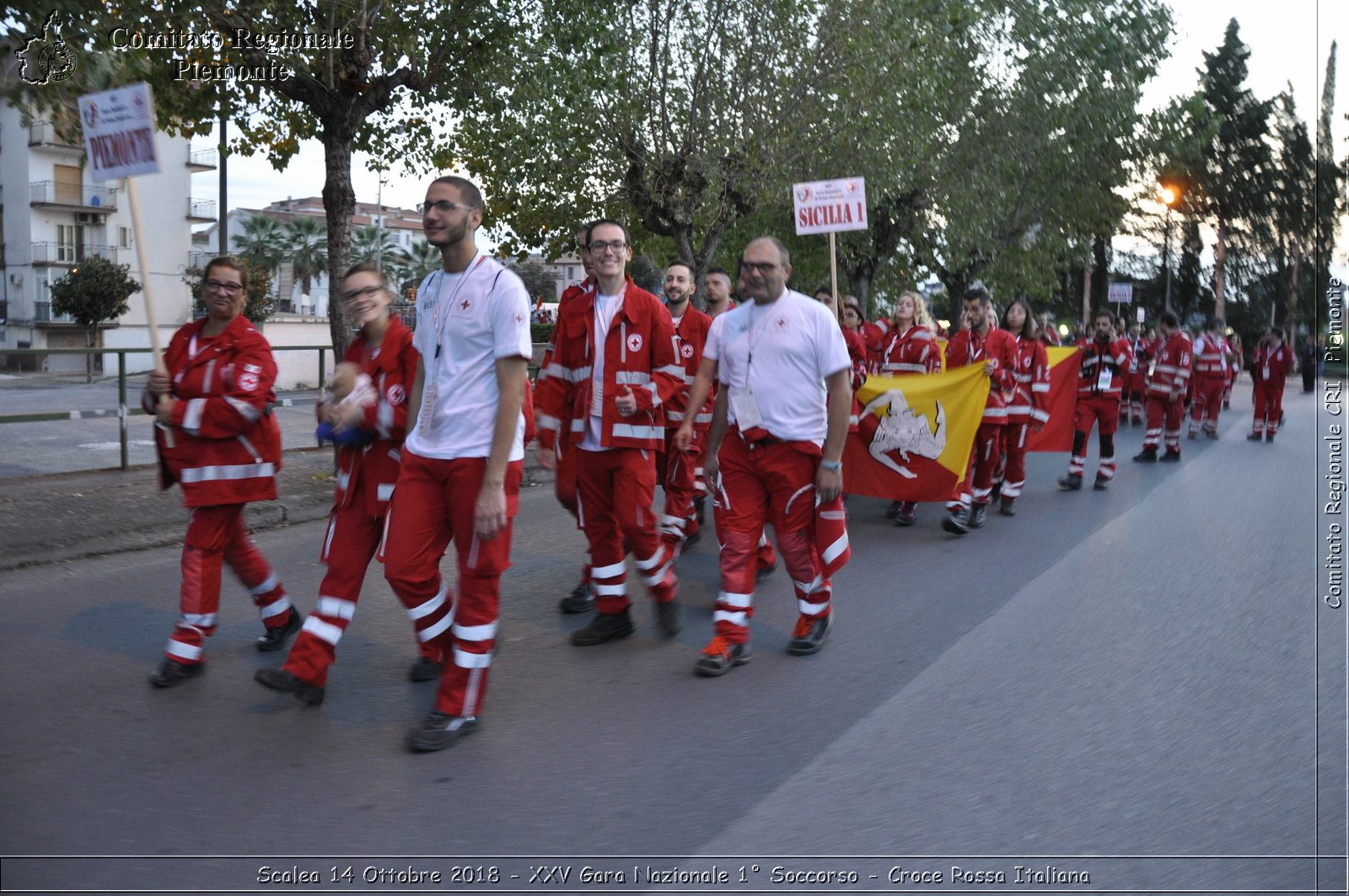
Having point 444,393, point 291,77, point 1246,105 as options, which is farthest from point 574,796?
point 1246,105

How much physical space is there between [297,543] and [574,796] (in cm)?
528

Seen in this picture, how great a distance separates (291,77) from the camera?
11.1m

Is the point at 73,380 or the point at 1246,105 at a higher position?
the point at 1246,105

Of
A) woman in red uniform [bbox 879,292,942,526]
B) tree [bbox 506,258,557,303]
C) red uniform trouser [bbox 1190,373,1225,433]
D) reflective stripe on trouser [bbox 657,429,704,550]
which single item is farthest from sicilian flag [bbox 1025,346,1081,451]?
tree [bbox 506,258,557,303]

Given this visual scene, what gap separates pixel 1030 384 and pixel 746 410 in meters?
6.13

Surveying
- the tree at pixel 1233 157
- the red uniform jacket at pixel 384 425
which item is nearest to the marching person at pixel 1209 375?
the red uniform jacket at pixel 384 425

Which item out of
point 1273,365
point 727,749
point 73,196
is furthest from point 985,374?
point 73,196

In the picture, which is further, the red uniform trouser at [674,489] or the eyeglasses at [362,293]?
the red uniform trouser at [674,489]

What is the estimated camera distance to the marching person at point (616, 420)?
5828 mm

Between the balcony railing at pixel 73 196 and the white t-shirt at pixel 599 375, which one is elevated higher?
the balcony railing at pixel 73 196

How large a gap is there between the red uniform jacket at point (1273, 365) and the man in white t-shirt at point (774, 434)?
16106mm

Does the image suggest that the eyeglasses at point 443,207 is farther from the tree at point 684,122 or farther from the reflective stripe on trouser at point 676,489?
the tree at point 684,122

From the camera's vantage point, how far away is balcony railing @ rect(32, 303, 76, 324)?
178 ft

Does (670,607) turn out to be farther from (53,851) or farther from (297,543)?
(297,543)
